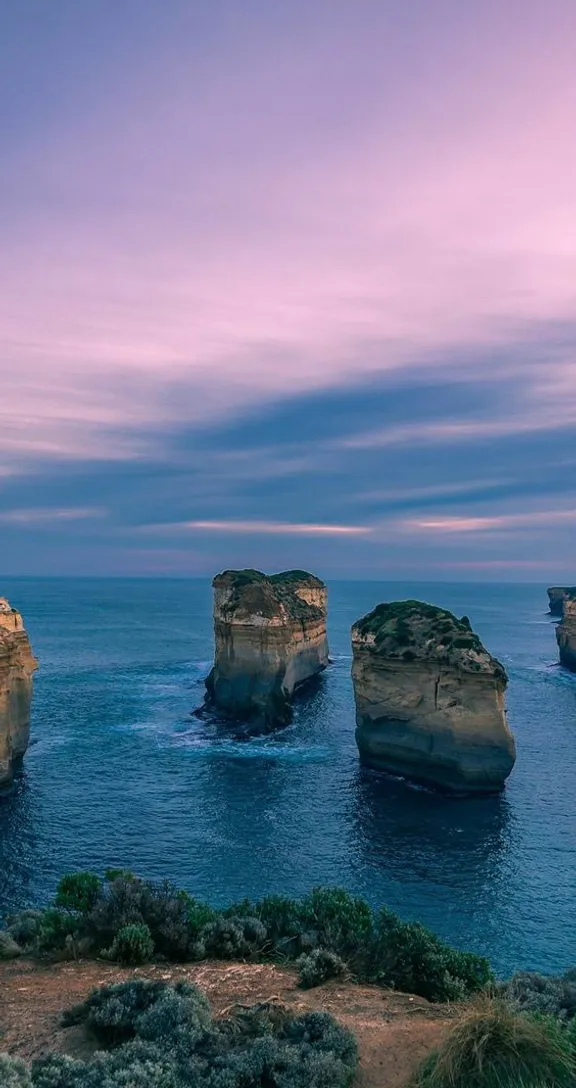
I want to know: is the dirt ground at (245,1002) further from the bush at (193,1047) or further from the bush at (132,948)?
the bush at (193,1047)

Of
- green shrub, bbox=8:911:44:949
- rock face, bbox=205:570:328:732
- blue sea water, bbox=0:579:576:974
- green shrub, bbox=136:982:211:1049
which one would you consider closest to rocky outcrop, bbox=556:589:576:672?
blue sea water, bbox=0:579:576:974

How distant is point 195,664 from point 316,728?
43.6m

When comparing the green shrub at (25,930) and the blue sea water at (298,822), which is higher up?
the green shrub at (25,930)

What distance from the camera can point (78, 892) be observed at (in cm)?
1834

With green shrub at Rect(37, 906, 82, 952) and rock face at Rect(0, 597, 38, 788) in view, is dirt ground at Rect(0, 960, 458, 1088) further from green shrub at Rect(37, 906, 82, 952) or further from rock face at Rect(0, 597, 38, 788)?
rock face at Rect(0, 597, 38, 788)

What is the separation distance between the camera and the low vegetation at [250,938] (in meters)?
15.6

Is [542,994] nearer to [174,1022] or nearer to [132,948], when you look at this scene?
[174,1022]

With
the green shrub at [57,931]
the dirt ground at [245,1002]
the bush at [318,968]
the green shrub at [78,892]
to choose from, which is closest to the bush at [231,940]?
the dirt ground at [245,1002]

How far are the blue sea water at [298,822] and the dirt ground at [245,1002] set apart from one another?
16.6m

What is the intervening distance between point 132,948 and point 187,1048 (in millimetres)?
5316

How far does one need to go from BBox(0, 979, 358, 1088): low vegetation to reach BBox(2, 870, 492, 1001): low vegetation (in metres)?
2.92

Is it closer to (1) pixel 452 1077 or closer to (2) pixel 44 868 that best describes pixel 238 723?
(2) pixel 44 868

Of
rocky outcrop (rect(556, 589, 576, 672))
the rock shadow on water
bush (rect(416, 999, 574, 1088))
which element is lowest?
the rock shadow on water

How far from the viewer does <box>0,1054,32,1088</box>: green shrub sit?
932 cm
